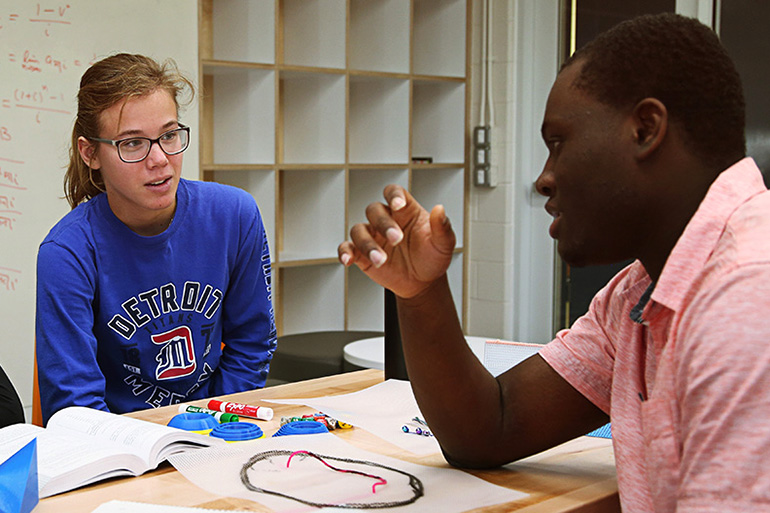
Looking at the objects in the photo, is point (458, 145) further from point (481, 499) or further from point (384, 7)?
point (481, 499)

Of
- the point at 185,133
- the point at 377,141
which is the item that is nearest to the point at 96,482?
the point at 185,133

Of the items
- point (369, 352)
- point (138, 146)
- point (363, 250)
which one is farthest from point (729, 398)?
point (369, 352)

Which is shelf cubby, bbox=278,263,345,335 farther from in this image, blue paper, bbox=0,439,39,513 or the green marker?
blue paper, bbox=0,439,39,513

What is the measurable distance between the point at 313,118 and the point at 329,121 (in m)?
0.08

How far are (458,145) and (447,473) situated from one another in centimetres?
310

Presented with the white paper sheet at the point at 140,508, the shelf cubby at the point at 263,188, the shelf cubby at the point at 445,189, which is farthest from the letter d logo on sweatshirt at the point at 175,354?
the shelf cubby at the point at 445,189

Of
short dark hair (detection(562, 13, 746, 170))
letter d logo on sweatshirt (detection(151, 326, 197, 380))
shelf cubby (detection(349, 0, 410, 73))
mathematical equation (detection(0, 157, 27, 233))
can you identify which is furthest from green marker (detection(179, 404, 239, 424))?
shelf cubby (detection(349, 0, 410, 73))

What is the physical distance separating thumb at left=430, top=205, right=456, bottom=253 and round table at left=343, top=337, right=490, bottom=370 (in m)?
1.43

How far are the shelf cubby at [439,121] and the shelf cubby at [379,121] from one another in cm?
22

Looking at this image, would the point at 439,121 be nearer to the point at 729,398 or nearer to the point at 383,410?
the point at 383,410

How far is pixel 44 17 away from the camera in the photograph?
275cm

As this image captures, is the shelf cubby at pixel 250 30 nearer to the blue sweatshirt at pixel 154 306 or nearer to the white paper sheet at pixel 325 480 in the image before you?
the blue sweatshirt at pixel 154 306

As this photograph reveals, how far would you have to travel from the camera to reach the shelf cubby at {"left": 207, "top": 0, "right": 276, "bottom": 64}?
333cm

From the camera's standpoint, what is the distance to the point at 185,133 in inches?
70.3
